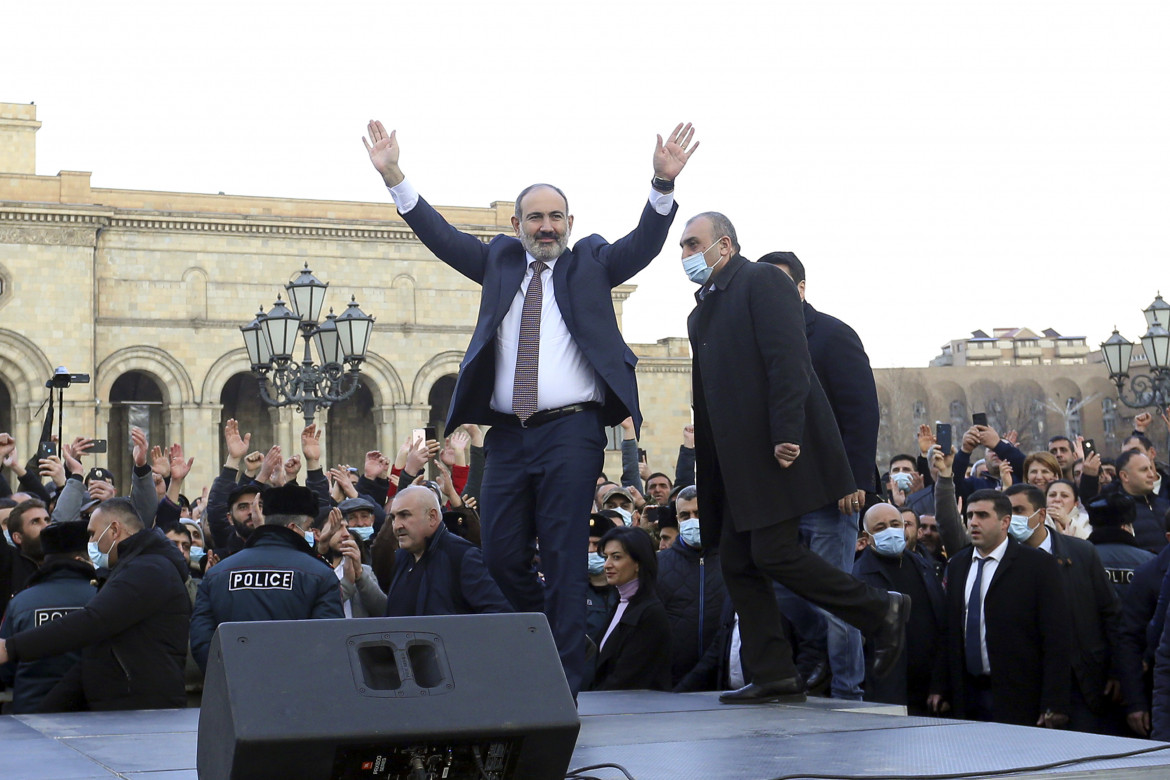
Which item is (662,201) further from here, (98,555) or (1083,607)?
(98,555)

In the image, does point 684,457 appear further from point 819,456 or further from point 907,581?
point 819,456

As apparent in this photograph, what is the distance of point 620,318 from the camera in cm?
4275

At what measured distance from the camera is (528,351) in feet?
18.8

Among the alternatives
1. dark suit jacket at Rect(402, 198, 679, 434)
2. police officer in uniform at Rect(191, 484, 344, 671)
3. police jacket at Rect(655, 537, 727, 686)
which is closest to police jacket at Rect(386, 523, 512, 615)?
police officer in uniform at Rect(191, 484, 344, 671)

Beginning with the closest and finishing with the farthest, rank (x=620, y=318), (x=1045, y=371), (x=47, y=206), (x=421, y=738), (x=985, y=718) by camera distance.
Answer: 1. (x=421, y=738)
2. (x=985, y=718)
3. (x=47, y=206)
4. (x=620, y=318)
5. (x=1045, y=371)

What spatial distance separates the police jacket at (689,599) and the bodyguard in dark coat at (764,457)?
239cm

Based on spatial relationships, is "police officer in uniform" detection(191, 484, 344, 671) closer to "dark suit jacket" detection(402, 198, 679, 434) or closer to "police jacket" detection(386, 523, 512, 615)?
"police jacket" detection(386, 523, 512, 615)

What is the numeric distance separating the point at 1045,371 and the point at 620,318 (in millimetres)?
53270

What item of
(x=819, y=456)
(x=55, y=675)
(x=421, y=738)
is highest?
(x=819, y=456)

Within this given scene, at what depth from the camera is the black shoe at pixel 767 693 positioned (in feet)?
18.5

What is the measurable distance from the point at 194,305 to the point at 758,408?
33213 mm

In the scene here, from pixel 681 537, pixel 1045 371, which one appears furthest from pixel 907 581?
pixel 1045 371

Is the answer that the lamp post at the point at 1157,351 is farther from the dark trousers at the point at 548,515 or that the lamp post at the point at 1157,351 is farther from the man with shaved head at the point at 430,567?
the dark trousers at the point at 548,515

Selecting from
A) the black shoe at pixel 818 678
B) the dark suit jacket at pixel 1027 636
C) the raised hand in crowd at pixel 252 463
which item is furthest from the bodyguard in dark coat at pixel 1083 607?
the raised hand in crowd at pixel 252 463
